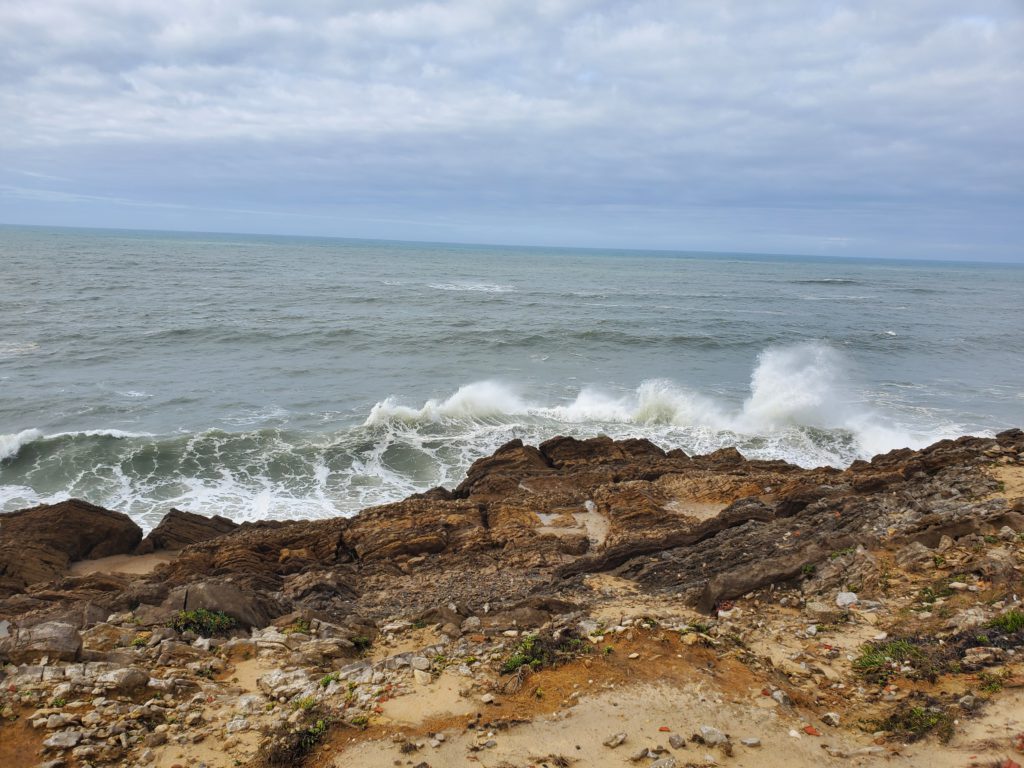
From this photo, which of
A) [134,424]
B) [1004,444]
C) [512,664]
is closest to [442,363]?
[134,424]

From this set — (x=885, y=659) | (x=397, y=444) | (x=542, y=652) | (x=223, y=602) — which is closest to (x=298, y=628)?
(x=223, y=602)

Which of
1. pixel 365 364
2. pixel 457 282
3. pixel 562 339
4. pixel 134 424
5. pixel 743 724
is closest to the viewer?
pixel 743 724

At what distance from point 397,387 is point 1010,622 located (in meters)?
25.3

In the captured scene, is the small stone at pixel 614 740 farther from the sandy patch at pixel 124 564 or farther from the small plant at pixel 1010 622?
the sandy patch at pixel 124 564

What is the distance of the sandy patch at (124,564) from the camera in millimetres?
13344

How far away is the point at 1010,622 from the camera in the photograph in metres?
7.53

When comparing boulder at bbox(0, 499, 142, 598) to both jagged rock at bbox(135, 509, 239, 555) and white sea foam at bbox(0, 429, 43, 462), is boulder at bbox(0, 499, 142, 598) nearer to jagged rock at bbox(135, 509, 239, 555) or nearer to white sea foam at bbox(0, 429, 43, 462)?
jagged rock at bbox(135, 509, 239, 555)

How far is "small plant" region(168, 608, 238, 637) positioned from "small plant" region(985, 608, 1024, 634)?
32.5 ft

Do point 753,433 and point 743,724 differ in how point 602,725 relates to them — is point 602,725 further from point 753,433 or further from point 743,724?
point 753,433

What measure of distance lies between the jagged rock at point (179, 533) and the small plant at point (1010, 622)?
1430 cm

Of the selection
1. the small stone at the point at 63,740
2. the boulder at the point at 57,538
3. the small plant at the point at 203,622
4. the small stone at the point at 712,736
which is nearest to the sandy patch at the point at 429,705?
the small stone at the point at 712,736

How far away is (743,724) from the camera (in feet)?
21.6

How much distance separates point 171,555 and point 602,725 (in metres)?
11.3

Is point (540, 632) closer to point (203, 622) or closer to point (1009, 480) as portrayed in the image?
point (203, 622)
